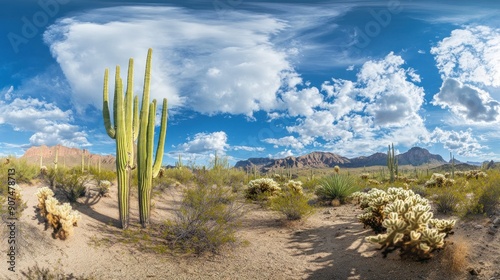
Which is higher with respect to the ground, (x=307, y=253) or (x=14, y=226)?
(x=14, y=226)

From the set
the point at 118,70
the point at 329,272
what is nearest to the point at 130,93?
the point at 118,70

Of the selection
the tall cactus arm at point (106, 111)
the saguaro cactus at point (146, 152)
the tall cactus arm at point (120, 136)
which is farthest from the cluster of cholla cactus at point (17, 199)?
the saguaro cactus at point (146, 152)

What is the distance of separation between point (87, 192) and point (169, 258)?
231 inches

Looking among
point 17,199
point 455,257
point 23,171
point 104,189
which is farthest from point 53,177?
point 455,257

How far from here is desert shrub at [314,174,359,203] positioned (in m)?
12.9

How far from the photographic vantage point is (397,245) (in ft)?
21.8

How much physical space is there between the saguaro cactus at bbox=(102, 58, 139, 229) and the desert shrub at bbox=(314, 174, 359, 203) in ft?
22.7

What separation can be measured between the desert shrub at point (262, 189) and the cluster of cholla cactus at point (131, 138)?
3.90 meters

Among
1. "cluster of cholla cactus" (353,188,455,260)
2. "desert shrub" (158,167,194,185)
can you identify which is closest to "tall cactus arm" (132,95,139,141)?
"desert shrub" (158,167,194,185)

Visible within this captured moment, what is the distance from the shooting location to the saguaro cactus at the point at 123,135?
9.77 m

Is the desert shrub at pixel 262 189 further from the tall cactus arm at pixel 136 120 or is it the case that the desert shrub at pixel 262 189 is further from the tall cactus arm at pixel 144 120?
the tall cactus arm at pixel 136 120

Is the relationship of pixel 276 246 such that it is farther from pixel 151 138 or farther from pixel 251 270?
pixel 151 138

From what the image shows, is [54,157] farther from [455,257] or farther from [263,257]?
[455,257]

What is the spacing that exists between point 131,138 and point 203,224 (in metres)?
3.35
